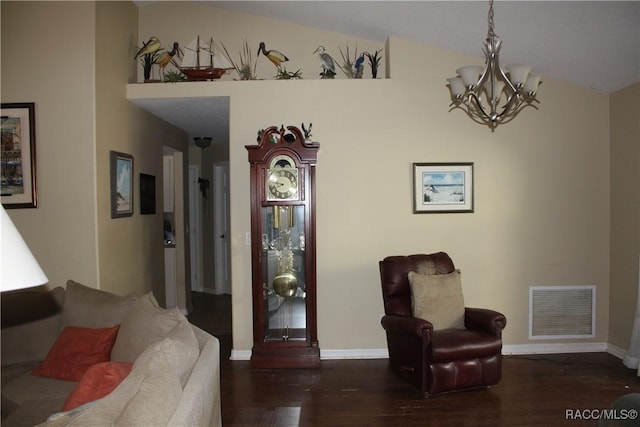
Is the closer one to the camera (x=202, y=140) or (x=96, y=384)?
(x=96, y=384)

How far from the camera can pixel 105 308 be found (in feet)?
8.85

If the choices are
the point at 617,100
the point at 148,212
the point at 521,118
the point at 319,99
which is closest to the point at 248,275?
the point at 148,212

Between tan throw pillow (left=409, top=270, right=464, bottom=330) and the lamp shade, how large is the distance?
2845 mm

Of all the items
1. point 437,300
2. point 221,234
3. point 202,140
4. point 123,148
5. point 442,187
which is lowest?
point 437,300

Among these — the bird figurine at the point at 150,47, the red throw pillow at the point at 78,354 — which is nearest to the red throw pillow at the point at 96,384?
the red throw pillow at the point at 78,354

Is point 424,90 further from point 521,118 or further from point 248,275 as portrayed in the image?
point 248,275

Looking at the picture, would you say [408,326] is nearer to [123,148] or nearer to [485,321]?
[485,321]

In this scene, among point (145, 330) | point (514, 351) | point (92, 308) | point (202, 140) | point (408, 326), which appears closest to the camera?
point (145, 330)

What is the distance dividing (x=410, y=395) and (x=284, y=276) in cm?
140

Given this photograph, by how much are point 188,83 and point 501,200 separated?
3.02 meters

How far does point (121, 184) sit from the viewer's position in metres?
3.87

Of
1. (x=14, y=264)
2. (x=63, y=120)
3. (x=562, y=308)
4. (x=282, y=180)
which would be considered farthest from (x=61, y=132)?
(x=562, y=308)

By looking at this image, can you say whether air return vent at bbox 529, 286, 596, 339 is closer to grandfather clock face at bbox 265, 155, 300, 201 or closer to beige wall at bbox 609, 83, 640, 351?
beige wall at bbox 609, 83, 640, 351

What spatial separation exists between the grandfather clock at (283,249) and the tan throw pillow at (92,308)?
4.14 ft
